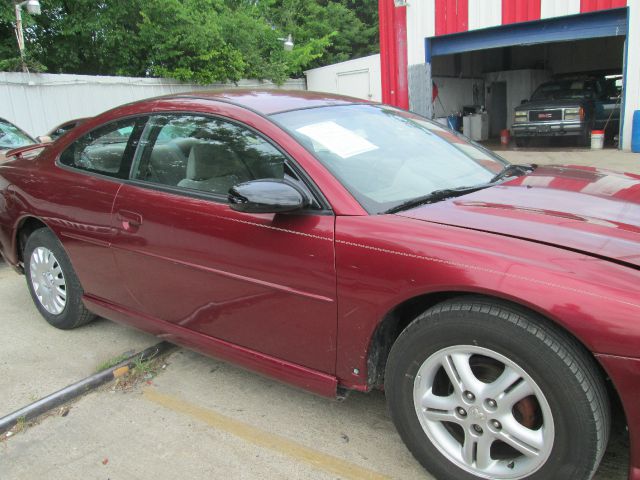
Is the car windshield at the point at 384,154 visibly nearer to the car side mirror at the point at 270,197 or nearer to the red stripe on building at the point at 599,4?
the car side mirror at the point at 270,197

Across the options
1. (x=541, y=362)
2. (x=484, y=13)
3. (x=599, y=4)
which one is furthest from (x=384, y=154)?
(x=484, y=13)

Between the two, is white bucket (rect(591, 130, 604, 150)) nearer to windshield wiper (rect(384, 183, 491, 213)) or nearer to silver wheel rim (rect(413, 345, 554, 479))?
windshield wiper (rect(384, 183, 491, 213))

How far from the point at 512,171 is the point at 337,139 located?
1.07 m

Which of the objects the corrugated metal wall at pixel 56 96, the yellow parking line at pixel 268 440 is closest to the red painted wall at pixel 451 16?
the corrugated metal wall at pixel 56 96

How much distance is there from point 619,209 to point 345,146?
125 cm

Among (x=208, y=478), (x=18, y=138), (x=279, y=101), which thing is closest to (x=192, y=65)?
(x=18, y=138)

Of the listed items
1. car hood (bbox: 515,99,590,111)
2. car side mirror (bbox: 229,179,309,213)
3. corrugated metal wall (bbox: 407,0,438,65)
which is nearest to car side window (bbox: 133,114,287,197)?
car side mirror (bbox: 229,179,309,213)

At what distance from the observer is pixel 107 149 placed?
3475 mm

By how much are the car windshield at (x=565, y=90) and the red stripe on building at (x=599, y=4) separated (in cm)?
258

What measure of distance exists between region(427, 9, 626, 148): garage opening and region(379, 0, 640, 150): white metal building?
3 cm

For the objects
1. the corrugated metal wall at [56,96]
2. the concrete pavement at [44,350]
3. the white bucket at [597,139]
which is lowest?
the concrete pavement at [44,350]

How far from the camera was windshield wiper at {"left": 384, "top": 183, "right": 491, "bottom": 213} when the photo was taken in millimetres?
2377

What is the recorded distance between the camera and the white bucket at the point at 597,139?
13.8 metres

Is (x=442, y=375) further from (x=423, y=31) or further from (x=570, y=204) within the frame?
(x=423, y=31)
